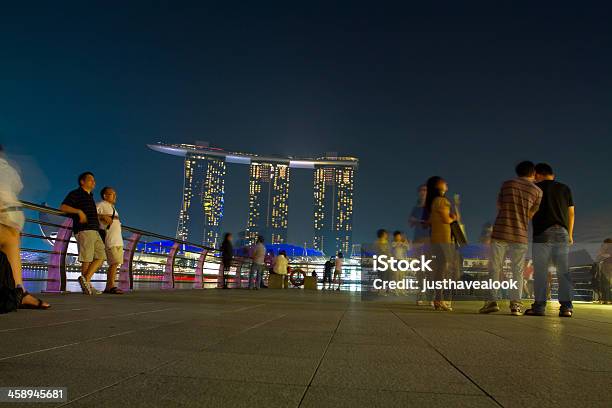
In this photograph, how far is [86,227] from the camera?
732cm

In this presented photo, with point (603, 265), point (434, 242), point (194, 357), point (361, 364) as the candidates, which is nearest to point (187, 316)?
point (194, 357)

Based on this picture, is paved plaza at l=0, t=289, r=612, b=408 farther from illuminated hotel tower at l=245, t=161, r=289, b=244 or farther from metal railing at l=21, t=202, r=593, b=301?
illuminated hotel tower at l=245, t=161, r=289, b=244

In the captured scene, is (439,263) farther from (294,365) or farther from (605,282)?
(605,282)

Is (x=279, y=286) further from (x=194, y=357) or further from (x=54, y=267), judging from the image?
(x=194, y=357)

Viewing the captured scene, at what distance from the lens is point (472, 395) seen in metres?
1.74

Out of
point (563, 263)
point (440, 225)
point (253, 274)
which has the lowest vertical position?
point (253, 274)

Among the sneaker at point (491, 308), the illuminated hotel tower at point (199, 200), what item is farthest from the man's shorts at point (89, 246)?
the illuminated hotel tower at point (199, 200)

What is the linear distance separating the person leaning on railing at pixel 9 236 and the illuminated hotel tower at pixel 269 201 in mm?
182729

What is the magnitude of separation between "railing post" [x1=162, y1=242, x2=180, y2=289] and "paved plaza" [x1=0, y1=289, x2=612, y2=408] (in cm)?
831

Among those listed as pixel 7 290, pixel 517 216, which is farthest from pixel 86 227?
pixel 517 216

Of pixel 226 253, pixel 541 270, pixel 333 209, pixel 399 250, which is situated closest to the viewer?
pixel 541 270

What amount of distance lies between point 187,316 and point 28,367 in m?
2.63

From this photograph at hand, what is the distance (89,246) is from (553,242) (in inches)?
247

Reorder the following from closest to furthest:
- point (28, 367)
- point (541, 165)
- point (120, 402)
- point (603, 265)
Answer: point (120, 402) → point (28, 367) → point (541, 165) → point (603, 265)
